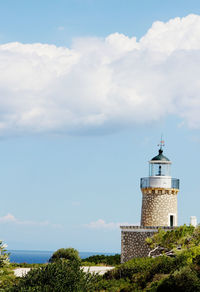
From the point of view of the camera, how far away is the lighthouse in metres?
33.5

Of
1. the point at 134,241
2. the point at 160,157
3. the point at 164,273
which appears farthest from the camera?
the point at 160,157

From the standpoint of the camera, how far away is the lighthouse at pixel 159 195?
3347cm

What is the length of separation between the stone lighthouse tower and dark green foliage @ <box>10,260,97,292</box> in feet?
46.2

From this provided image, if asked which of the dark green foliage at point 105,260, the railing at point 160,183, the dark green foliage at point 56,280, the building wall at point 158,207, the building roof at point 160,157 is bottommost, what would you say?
the dark green foliage at point 56,280

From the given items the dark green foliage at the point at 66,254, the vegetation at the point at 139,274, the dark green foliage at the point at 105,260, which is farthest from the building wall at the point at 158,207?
the dark green foliage at the point at 66,254

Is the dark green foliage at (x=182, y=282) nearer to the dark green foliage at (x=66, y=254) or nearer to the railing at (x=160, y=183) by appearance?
the railing at (x=160, y=183)

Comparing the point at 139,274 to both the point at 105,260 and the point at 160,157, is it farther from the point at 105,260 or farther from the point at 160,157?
the point at 105,260

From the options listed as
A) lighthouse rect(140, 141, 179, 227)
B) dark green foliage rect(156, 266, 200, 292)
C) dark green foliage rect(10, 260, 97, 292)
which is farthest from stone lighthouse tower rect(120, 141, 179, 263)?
dark green foliage rect(10, 260, 97, 292)

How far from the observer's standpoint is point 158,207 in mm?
33531

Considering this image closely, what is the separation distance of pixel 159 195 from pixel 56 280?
55.5 ft

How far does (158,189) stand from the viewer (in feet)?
111

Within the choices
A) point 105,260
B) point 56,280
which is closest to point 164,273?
point 56,280

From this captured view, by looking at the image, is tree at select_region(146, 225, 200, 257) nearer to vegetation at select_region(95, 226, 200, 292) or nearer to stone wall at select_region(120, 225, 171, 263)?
vegetation at select_region(95, 226, 200, 292)

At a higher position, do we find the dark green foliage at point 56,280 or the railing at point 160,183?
the railing at point 160,183
